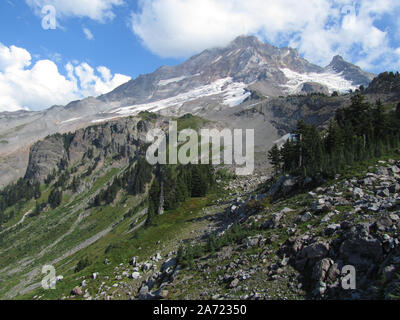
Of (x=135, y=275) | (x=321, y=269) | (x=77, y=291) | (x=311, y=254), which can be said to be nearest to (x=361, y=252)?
(x=321, y=269)

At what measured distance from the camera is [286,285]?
15.8m

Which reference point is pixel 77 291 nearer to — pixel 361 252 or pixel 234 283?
pixel 234 283

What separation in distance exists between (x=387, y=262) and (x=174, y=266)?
19.2 meters

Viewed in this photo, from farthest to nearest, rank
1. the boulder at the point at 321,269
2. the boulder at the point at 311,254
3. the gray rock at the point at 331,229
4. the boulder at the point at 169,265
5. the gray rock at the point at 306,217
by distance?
the boulder at the point at 169,265, the gray rock at the point at 306,217, the gray rock at the point at 331,229, the boulder at the point at 311,254, the boulder at the point at 321,269

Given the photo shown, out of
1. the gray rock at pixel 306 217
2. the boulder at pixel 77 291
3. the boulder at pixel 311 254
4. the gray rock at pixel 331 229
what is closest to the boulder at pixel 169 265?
the boulder at pixel 77 291

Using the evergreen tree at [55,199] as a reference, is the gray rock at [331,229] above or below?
above

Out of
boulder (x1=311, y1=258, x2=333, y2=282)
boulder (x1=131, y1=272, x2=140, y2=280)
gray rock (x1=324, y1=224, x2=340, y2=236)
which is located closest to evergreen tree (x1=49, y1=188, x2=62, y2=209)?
boulder (x1=131, y1=272, x2=140, y2=280)

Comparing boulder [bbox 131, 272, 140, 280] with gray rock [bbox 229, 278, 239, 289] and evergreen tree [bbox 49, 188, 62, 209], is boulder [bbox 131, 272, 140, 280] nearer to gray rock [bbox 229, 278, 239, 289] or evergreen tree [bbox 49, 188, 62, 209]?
gray rock [bbox 229, 278, 239, 289]

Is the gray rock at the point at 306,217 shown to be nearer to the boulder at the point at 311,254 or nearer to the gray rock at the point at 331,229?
the gray rock at the point at 331,229

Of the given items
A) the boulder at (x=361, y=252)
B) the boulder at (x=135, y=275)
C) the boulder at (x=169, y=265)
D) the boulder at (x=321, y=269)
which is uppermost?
the boulder at (x=361, y=252)

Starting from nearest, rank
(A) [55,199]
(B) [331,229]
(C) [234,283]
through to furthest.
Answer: (C) [234,283]
(B) [331,229]
(A) [55,199]

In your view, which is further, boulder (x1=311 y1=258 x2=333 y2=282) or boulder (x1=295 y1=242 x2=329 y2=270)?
boulder (x1=295 y1=242 x2=329 y2=270)

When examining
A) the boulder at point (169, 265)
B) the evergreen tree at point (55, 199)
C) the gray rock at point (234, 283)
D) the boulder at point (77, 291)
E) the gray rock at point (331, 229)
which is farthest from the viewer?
the evergreen tree at point (55, 199)
